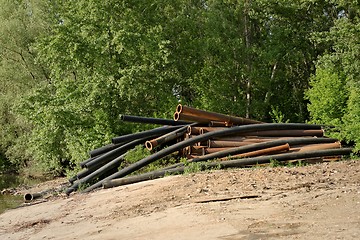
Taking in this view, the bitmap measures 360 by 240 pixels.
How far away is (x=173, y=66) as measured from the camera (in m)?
29.2

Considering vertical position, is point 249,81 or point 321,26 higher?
point 321,26

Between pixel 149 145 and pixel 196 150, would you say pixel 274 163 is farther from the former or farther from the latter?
pixel 149 145

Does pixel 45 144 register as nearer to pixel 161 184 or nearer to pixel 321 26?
pixel 161 184

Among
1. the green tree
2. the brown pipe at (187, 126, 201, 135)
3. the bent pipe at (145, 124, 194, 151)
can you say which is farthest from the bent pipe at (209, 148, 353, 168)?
the green tree

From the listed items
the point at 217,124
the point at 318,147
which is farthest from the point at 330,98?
the point at 217,124

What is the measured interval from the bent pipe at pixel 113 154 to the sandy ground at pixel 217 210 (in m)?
2.58

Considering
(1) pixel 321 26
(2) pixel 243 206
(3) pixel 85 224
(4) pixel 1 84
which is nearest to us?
(2) pixel 243 206

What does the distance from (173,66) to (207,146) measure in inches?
522

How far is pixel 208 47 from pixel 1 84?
16540 mm

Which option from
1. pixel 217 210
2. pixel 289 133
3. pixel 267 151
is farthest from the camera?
pixel 289 133

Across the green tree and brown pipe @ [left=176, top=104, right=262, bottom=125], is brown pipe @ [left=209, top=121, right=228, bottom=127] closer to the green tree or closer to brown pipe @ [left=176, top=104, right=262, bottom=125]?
brown pipe @ [left=176, top=104, right=262, bottom=125]

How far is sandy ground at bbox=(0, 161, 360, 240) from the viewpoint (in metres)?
7.83

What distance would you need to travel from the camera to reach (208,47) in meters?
28.9

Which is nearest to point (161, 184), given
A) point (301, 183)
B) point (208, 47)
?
point (301, 183)
